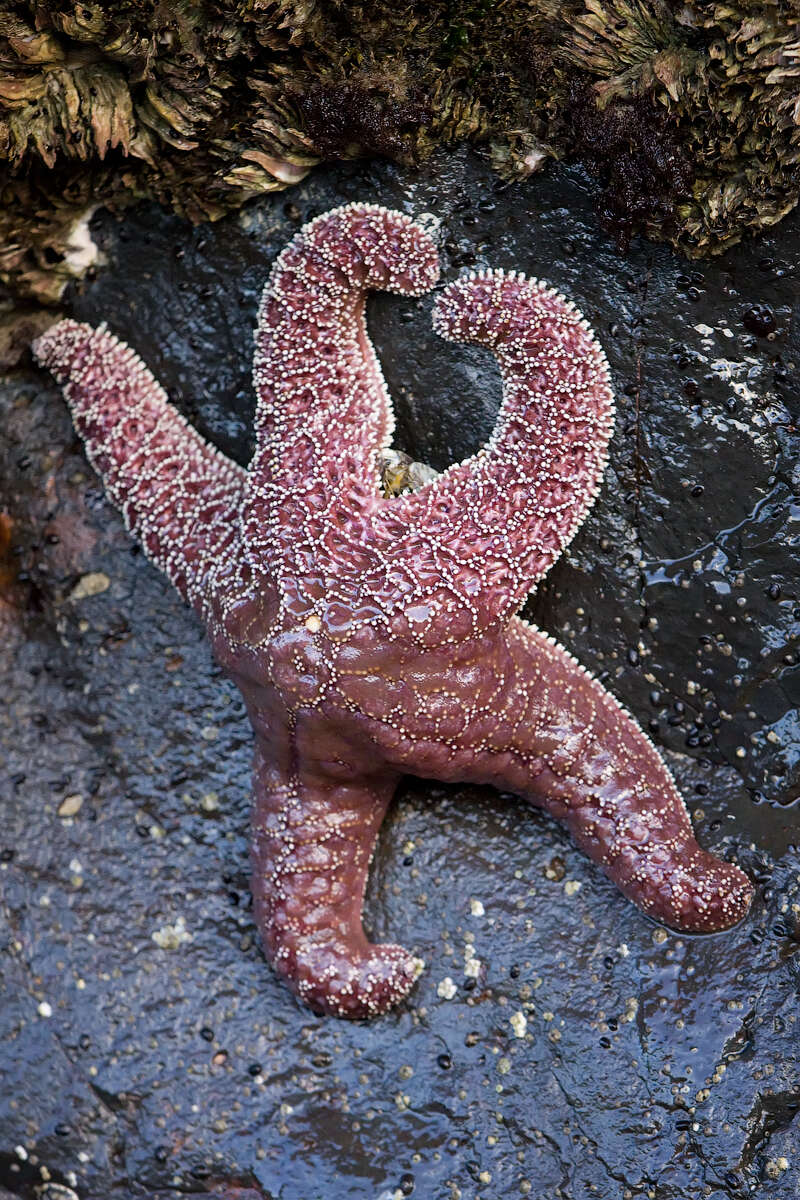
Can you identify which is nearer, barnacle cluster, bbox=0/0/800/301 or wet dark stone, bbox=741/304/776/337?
barnacle cluster, bbox=0/0/800/301

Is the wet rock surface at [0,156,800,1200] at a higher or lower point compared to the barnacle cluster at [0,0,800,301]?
lower

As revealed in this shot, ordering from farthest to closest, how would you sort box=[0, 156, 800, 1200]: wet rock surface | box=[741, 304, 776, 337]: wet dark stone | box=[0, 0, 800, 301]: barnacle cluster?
box=[0, 156, 800, 1200]: wet rock surface < box=[741, 304, 776, 337]: wet dark stone < box=[0, 0, 800, 301]: barnacle cluster

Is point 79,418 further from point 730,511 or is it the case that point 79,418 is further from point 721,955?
point 721,955

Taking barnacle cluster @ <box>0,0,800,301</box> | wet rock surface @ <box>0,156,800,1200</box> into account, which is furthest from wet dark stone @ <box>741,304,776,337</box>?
barnacle cluster @ <box>0,0,800,301</box>

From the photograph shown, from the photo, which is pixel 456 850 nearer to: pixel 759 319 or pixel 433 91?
pixel 759 319

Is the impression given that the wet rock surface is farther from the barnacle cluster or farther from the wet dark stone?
the barnacle cluster

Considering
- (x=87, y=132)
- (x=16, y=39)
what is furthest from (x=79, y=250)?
Answer: (x=16, y=39)

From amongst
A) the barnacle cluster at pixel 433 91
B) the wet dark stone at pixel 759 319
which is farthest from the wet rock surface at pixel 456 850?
the barnacle cluster at pixel 433 91

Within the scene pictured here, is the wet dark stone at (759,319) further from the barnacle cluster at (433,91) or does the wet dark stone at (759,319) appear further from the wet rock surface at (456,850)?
the barnacle cluster at (433,91)
